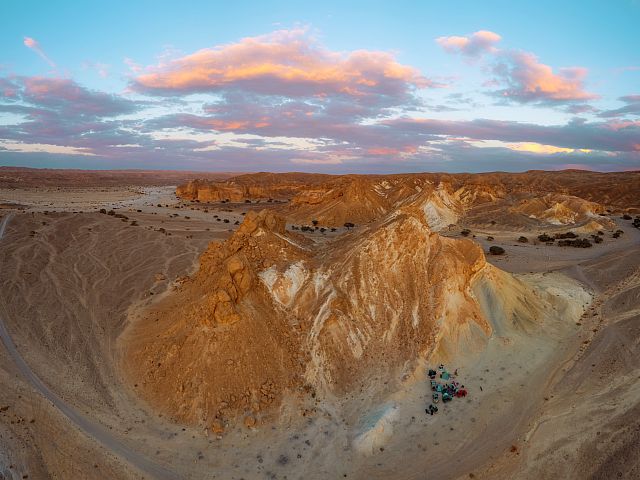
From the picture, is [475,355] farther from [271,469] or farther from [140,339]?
[140,339]

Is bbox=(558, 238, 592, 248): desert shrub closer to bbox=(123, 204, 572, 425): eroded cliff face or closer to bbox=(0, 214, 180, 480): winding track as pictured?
bbox=(123, 204, 572, 425): eroded cliff face

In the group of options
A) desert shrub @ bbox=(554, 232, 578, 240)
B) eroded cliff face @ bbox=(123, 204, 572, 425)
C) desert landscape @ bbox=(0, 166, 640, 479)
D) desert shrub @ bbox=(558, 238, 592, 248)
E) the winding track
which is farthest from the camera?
desert shrub @ bbox=(554, 232, 578, 240)

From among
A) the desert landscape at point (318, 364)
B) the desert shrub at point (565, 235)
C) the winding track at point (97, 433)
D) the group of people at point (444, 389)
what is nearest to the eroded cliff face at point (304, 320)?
the desert landscape at point (318, 364)

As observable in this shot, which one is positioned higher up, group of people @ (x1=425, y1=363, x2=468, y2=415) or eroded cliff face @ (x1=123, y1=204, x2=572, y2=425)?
eroded cliff face @ (x1=123, y1=204, x2=572, y2=425)

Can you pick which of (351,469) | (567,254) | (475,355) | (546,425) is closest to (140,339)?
(351,469)

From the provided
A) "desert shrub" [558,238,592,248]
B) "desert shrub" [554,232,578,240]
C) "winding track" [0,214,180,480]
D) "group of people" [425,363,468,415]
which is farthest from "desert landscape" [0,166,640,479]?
"desert shrub" [554,232,578,240]
